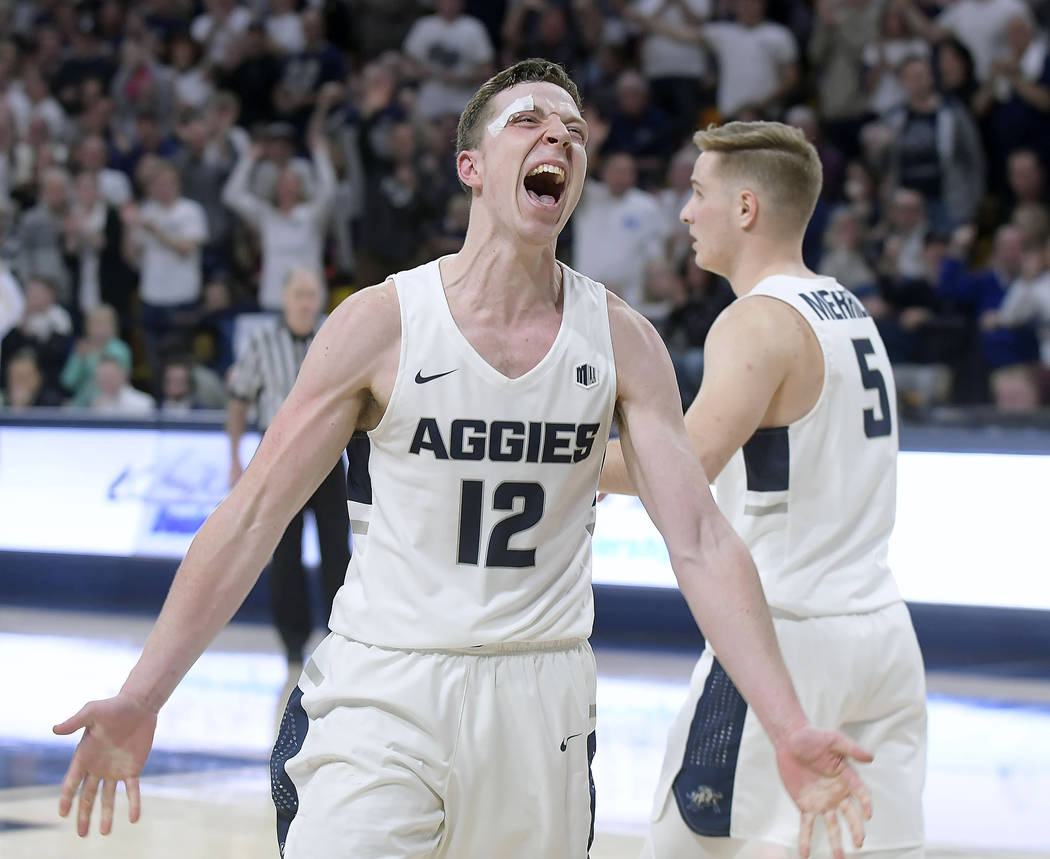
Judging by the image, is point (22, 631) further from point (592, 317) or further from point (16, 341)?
point (592, 317)

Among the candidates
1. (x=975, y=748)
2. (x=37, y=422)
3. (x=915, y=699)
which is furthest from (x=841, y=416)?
(x=37, y=422)

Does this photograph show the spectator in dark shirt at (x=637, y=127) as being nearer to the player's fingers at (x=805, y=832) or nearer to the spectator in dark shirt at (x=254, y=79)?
the spectator in dark shirt at (x=254, y=79)

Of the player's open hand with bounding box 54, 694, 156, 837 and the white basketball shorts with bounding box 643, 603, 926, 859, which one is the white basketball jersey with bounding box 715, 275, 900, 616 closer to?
the white basketball shorts with bounding box 643, 603, 926, 859

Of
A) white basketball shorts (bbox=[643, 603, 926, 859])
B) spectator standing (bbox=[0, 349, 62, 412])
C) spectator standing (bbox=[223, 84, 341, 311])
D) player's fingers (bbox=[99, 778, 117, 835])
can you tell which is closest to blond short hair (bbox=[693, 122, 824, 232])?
white basketball shorts (bbox=[643, 603, 926, 859])

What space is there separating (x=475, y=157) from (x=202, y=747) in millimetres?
4931

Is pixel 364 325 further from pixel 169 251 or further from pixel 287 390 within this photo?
pixel 169 251

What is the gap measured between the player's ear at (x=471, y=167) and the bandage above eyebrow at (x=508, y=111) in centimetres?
7

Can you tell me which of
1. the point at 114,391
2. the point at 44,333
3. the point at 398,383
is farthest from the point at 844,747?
the point at 44,333

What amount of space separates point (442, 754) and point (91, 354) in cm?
1093

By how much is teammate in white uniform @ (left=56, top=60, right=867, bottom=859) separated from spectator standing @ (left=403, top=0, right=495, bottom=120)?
1143 centimetres

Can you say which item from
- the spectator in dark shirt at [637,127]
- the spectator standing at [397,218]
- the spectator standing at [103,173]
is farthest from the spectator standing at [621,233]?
the spectator standing at [103,173]

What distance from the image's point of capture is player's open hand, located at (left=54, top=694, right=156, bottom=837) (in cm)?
276

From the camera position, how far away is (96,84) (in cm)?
1650

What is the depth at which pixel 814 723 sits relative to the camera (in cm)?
388
